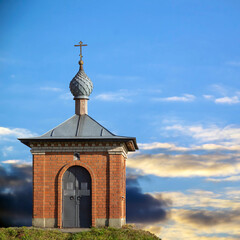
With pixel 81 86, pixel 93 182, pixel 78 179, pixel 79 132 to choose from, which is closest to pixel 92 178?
pixel 93 182

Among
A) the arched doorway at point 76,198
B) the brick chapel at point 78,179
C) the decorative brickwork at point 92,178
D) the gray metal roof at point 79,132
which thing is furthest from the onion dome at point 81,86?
the arched doorway at point 76,198

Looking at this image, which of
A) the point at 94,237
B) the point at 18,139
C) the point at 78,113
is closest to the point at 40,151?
the point at 18,139

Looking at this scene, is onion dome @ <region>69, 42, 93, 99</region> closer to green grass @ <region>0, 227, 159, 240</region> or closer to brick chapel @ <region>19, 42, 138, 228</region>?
brick chapel @ <region>19, 42, 138, 228</region>

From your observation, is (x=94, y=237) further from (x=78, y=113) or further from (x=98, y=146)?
(x=78, y=113)

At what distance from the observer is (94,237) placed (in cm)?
Answer: 2486

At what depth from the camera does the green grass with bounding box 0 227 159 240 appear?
81.7ft

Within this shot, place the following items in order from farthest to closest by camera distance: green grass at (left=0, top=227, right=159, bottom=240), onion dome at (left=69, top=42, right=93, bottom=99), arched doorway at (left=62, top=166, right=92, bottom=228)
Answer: onion dome at (left=69, top=42, right=93, bottom=99)
arched doorway at (left=62, top=166, right=92, bottom=228)
green grass at (left=0, top=227, right=159, bottom=240)

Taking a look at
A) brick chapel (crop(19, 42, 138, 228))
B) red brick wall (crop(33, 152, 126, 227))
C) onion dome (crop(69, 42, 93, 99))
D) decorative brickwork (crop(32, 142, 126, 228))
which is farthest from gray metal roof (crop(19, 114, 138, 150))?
onion dome (crop(69, 42, 93, 99))

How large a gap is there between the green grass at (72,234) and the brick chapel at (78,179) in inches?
34.2

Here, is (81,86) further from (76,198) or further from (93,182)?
(76,198)

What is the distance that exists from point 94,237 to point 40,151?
4940 millimetres

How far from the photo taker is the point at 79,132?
2752 centimetres

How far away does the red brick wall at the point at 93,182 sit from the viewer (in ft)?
87.1

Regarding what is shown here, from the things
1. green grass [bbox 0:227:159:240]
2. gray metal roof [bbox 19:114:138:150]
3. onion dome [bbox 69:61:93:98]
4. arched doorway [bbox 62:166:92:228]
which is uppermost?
onion dome [bbox 69:61:93:98]
